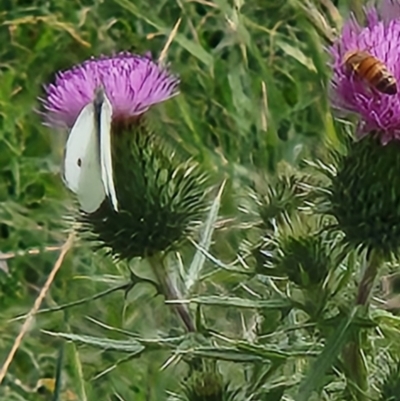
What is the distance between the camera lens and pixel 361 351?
55.6 inches

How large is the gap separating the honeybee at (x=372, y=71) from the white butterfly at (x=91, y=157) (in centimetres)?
35

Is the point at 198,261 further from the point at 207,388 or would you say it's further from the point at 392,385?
the point at 392,385

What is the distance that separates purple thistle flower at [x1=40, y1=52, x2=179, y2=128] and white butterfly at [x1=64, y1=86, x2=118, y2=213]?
5.4 inches

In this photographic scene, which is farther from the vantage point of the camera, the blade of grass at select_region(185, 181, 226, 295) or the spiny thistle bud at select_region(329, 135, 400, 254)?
the blade of grass at select_region(185, 181, 226, 295)

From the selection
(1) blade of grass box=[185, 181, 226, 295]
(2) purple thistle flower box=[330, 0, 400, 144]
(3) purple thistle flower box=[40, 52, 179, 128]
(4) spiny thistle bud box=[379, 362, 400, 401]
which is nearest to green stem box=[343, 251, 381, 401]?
(4) spiny thistle bud box=[379, 362, 400, 401]

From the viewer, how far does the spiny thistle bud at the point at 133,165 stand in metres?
1.66

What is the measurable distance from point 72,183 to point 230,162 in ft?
3.80

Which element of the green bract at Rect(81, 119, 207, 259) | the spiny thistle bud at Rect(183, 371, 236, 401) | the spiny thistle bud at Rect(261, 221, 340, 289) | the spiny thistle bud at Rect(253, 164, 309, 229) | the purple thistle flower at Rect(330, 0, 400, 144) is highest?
the purple thistle flower at Rect(330, 0, 400, 144)

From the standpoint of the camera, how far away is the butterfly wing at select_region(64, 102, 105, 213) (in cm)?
148

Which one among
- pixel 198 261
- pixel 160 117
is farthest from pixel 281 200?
pixel 160 117

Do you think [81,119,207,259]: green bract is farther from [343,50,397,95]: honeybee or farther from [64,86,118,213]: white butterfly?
[343,50,397,95]: honeybee

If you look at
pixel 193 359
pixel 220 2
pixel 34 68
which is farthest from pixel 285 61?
pixel 193 359

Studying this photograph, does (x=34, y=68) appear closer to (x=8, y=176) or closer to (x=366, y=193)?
(x=8, y=176)

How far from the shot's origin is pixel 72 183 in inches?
59.4
